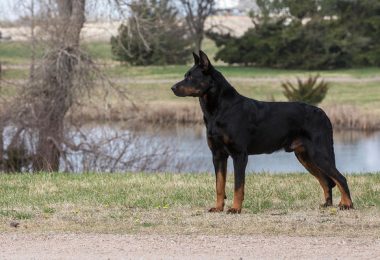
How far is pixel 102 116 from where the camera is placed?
92.6ft

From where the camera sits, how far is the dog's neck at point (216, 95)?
11.3 meters

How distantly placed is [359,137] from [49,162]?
13362mm

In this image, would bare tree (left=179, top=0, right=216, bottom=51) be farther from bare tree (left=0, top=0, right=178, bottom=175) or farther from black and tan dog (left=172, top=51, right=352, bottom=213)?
black and tan dog (left=172, top=51, right=352, bottom=213)

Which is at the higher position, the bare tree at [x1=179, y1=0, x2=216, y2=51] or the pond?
the bare tree at [x1=179, y1=0, x2=216, y2=51]

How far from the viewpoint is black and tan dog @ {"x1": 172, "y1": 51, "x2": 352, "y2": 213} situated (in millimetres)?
11242

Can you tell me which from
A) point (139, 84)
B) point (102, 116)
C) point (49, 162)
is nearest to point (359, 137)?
point (102, 116)

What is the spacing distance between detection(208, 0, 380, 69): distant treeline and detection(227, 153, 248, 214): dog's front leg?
50.5 metres

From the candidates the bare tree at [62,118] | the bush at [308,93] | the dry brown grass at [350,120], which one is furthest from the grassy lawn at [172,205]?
the bush at [308,93]

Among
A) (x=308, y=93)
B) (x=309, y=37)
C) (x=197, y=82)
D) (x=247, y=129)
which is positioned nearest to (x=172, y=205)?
(x=247, y=129)

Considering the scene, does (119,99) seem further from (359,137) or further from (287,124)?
(287,124)

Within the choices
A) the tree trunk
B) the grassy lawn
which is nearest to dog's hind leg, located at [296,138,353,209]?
the grassy lawn

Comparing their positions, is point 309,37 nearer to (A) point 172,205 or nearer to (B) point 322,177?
(B) point 322,177

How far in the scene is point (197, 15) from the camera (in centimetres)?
6775

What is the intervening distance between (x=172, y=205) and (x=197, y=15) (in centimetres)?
5658
